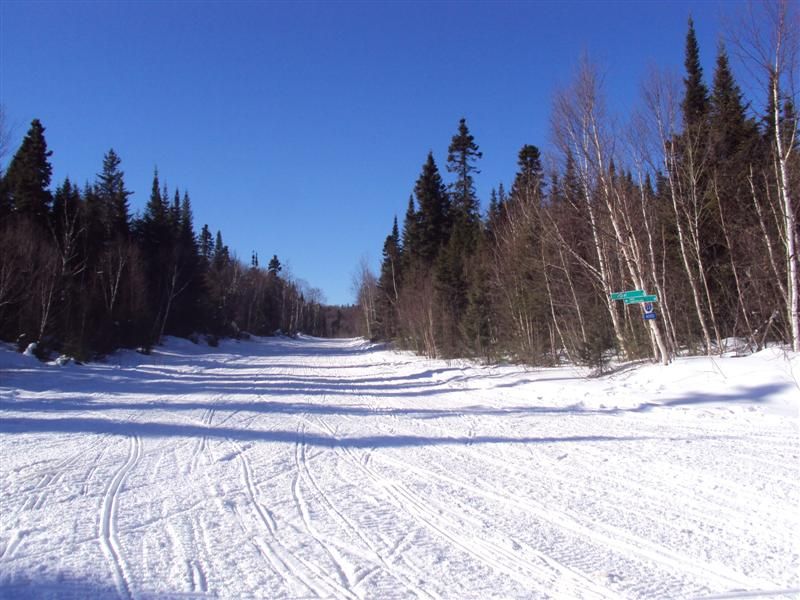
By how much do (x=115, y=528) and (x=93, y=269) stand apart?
3670 centimetres

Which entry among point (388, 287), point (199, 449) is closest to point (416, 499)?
point (199, 449)

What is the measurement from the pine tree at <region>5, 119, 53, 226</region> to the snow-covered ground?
1151 inches

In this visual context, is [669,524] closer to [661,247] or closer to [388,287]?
[661,247]

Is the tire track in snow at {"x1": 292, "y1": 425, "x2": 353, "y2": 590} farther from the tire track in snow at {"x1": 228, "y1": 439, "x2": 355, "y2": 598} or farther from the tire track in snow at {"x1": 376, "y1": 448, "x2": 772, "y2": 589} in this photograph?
the tire track in snow at {"x1": 376, "y1": 448, "x2": 772, "y2": 589}

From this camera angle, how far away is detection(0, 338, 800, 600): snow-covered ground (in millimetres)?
3773

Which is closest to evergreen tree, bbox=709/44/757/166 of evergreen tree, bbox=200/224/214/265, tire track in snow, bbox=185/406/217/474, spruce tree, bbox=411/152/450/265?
tire track in snow, bbox=185/406/217/474

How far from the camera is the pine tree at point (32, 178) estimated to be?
3547 cm

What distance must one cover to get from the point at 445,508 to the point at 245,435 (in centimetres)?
502

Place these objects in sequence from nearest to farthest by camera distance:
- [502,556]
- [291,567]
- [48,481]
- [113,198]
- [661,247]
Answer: [291,567] → [502,556] → [48,481] → [661,247] → [113,198]

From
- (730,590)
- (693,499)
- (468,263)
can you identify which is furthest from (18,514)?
(468,263)

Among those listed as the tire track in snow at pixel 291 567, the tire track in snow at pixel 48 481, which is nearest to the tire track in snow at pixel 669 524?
the tire track in snow at pixel 291 567

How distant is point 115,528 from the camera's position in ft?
15.5

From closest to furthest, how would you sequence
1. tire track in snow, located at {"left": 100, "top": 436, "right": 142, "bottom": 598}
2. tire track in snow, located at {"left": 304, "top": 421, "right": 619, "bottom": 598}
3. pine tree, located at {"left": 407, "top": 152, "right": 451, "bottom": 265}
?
tire track in snow, located at {"left": 304, "top": 421, "right": 619, "bottom": 598} → tire track in snow, located at {"left": 100, "top": 436, "right": 142, "bottom": 598} → pine tree, located at {"left": 407, "top": 152, "right": 451, "bottom": 265}

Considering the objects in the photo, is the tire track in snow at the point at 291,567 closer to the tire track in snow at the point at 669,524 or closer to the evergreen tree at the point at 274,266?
the tire track in snow at the point at 669,524
